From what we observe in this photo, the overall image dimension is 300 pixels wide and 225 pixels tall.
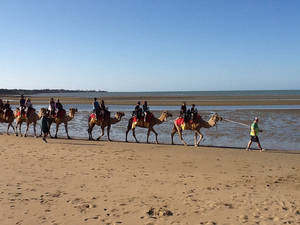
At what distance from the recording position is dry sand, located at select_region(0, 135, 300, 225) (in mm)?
6648

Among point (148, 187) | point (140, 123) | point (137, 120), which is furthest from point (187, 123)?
point (148, 187)

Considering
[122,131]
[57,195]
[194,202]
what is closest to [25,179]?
[57,195]

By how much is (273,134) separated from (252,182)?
35.1ft

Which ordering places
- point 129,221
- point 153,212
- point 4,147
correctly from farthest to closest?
point 4,147, point 153,212, point 129,221

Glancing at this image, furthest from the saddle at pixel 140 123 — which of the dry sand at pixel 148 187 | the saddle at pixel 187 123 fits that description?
the dry sand at pixel 148 187

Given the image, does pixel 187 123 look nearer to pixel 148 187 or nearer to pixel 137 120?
pixel 137 120

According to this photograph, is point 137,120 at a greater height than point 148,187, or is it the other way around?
point 137,120

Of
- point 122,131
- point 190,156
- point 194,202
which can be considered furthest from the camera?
point 122,131

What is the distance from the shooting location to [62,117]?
20.0m

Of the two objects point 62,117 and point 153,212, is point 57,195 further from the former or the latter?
point 62,117

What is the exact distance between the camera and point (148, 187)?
8.65 metres

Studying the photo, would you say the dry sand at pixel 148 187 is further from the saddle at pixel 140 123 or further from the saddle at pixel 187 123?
the saddle at pixel 140 123

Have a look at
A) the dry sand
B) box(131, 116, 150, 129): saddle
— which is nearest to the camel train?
box(131, 116, 150, 129): saddle

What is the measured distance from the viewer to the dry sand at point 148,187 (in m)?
6.65
